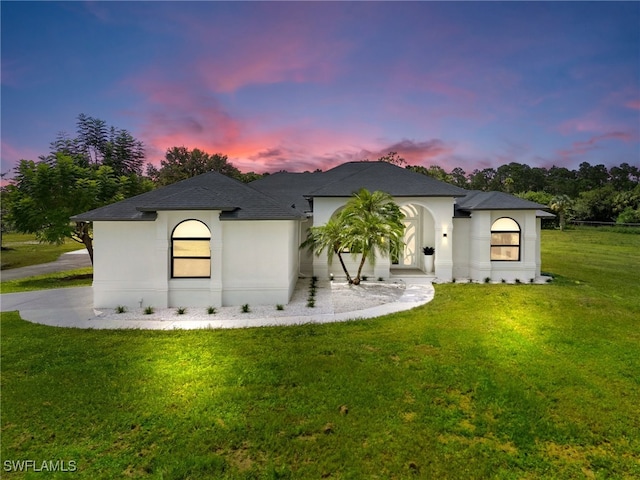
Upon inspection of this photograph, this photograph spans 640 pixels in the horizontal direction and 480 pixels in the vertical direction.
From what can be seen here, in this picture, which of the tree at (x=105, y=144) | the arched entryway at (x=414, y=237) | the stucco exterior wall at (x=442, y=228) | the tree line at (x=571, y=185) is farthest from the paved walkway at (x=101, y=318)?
the tree line at (x=571, y=185)

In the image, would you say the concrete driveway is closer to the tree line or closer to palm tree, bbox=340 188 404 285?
palm tree, bbox=340 188 404 285

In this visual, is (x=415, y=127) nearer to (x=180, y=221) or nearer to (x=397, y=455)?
(x=180, y=221)

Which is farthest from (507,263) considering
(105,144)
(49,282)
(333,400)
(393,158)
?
(393,158)

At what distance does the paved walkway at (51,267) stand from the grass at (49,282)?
60.0 inches

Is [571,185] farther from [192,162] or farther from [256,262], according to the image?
[256,262]

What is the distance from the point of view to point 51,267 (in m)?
22.4

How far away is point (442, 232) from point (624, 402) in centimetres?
1107

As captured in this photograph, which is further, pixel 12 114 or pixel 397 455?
pixel 12 114

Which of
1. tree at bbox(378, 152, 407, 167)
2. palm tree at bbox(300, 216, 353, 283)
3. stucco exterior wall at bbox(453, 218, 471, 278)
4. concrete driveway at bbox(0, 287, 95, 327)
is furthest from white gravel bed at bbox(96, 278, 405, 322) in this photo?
tree at bbox(378, 152, 407, 167)

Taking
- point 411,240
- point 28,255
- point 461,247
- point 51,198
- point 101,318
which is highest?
point 51,198

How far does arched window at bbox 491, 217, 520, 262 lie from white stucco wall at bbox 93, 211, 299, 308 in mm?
11287

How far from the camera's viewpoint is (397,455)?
3.92 meters

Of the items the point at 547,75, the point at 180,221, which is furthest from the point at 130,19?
the point at 547,75

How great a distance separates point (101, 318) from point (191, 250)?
336 cm
